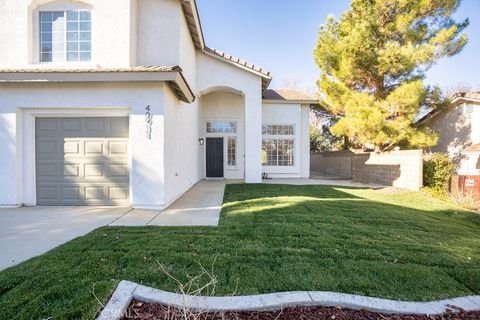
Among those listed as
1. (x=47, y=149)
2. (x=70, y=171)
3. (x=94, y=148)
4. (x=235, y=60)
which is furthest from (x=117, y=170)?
(x=235, y=60)

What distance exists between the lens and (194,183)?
13.6 m

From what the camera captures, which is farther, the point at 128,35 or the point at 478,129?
the point at 478,129

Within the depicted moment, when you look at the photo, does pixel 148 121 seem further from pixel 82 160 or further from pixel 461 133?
pixel 461 133

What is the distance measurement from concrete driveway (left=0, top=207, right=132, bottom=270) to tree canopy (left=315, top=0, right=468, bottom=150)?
11.9 meters

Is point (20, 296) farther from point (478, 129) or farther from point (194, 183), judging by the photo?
point (478, 129)

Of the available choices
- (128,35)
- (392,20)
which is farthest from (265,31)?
(128,35)

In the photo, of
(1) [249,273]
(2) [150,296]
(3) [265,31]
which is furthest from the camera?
(3) [265,31]

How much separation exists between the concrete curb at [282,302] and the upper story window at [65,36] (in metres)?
7.95

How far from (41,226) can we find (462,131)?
65.0 feet

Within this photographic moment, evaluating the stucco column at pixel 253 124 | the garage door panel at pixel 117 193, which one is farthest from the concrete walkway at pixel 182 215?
the stucco column at pixel 253 124

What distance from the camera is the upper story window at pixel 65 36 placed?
27.1 feet

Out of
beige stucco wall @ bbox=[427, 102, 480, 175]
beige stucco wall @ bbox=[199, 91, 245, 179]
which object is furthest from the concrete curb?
beige stucco wall @ bbox=[427, 102, 480, 175]

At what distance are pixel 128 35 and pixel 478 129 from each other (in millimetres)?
17669

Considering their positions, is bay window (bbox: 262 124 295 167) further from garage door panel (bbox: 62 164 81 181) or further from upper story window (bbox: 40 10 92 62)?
garage door panel (bbox: 62 164 81 181)
